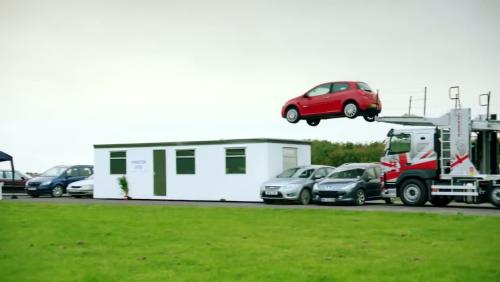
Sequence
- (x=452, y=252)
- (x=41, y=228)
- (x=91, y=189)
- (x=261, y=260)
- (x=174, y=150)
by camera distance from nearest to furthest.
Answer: (x=261, y=260) < (x=452, y=252) < (x=41, y=228) < (x=174, y=150) < (x=91, y=189)

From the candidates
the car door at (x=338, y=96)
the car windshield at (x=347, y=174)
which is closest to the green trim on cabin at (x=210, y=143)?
the car windshield at (x=347, y=174)

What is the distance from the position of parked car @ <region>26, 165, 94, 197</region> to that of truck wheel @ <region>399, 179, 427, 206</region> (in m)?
19.2

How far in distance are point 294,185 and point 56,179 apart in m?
15.1

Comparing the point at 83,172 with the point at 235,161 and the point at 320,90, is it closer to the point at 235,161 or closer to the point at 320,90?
the point at 235,161

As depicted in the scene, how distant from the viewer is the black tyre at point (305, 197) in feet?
82.1

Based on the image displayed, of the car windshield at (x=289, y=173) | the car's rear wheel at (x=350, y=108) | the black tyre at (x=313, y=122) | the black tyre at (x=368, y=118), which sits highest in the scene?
the car's rear wheel at (x=350, y=108)

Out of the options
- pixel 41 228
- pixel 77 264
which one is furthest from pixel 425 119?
pixel 77 264

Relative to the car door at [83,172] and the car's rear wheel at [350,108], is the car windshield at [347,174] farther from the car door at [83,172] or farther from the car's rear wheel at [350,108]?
the car door at [83,172]

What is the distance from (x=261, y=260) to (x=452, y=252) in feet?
11.3

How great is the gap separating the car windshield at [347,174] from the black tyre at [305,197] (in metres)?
1.17

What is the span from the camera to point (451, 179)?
22125mm

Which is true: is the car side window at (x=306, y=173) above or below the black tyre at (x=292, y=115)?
below

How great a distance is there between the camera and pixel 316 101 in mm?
17656

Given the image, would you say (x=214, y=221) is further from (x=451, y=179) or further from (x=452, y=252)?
(x=451, y=179)
